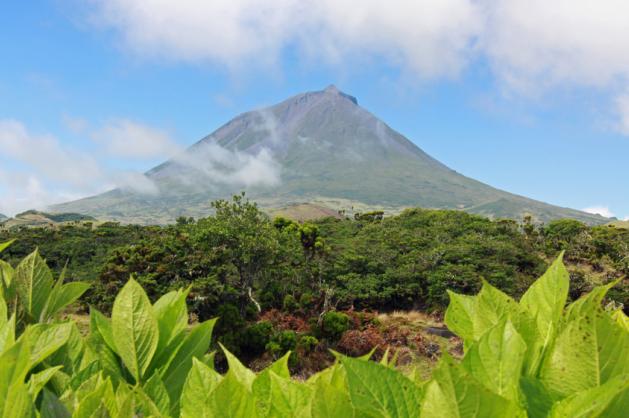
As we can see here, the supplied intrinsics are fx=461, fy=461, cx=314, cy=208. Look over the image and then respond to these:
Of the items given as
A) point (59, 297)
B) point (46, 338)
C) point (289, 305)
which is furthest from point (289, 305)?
point (46, 338)

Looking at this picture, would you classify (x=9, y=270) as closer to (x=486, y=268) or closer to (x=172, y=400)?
(x=172, y=400)

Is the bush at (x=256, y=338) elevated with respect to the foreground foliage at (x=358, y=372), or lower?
lower

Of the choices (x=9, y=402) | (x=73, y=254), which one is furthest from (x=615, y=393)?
(x=73, y=254)

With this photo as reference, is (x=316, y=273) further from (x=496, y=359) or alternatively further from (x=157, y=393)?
(x=496, y=359)

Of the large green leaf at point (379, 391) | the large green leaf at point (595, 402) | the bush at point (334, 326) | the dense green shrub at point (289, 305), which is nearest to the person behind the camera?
the large green leaf at point (595, 402)

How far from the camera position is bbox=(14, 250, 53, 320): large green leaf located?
3.62ft

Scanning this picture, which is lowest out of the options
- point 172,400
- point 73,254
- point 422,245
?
point 73,254

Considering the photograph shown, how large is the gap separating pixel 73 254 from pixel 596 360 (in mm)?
27913

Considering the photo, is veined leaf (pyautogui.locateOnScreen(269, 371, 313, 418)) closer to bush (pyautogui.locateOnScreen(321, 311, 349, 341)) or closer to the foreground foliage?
the foreground foliage

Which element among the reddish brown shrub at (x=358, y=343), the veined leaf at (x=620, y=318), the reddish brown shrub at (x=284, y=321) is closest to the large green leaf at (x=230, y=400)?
the veined leaf at (x=620, y=318)

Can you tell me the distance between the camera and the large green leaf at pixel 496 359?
0.62m

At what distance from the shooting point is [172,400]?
3.12ft

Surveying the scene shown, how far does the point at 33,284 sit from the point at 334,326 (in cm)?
1353

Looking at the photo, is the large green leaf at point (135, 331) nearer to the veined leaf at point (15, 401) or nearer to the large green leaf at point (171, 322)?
the large green leaf at point (171, 322)
